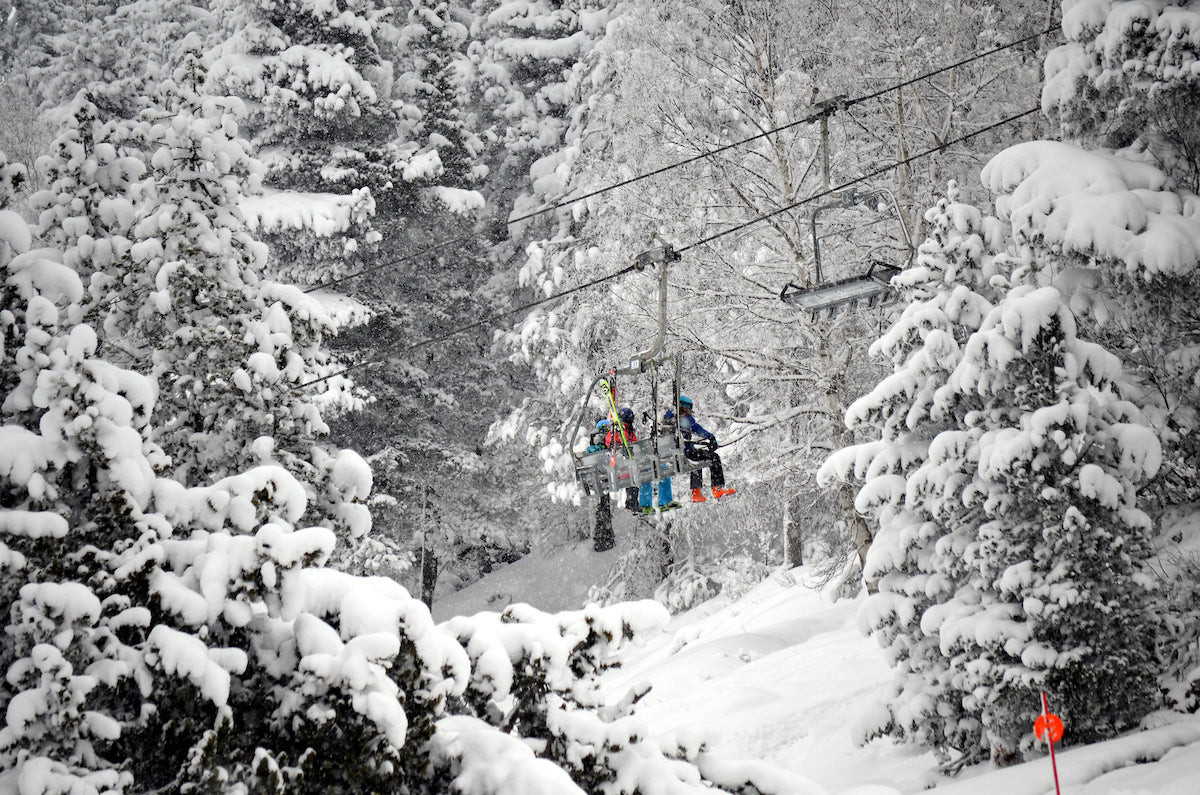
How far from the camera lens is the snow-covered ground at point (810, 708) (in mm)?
6816

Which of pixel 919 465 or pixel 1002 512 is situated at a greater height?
pixel 919 465

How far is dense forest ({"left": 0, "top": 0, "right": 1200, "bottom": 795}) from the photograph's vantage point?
3934mm

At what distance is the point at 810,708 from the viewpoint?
1132 cm

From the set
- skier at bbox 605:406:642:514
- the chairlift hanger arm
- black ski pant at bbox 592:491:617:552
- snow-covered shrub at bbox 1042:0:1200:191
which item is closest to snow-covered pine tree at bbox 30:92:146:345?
the chairlift hanger arm

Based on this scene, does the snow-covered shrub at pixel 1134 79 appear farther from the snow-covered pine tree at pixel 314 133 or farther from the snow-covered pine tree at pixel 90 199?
the snow-covered pine tree at pixel 314 133

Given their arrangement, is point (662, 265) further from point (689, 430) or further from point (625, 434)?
point (689, 430)

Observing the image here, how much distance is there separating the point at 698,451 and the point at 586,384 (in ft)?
29.3

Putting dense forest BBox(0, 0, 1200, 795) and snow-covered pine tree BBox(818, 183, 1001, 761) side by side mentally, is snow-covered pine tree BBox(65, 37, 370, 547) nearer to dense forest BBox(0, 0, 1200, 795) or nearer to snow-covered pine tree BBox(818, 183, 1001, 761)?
dense forest BBox(0, 0, 1200, 795)

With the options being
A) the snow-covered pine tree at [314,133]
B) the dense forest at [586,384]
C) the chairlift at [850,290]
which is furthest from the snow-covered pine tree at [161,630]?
the snow-covered pine tree at [314,133]

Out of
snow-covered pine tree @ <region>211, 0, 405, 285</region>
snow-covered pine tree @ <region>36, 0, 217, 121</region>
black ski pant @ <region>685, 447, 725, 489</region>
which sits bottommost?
black ski pant @ <region>685, 447, 725, 489</region>

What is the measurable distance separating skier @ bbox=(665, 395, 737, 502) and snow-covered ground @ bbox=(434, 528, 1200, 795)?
234 cm

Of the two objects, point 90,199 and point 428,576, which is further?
point 428,576

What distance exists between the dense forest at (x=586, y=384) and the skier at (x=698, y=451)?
1545 mm

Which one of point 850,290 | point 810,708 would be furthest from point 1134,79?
point 810,708
